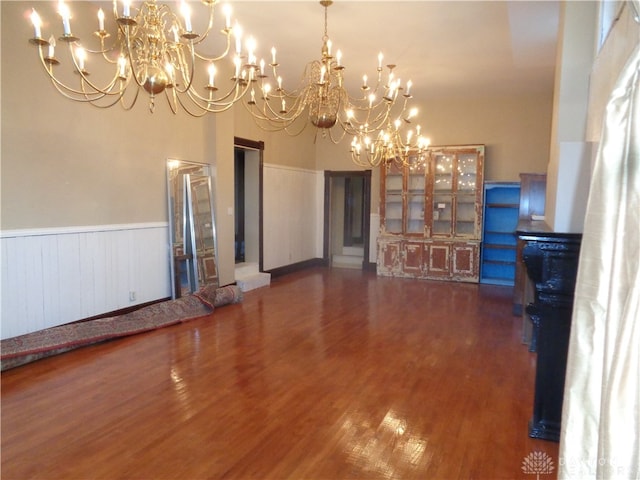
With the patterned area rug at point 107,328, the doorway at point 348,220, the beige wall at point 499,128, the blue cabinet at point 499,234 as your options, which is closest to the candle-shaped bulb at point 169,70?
the patterned area rug at point 107,328

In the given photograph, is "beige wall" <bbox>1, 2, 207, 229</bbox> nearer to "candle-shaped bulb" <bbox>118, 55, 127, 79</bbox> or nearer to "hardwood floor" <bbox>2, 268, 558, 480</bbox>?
"hardwood floor" <bbox>2, 268, 558, 480</bbox>

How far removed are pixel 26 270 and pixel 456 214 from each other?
637cm

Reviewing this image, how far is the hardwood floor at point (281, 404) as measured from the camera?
2301 mm

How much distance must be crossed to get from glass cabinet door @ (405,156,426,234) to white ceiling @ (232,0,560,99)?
159 centimetres

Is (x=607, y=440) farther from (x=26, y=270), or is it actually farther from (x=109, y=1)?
(x=109, y=1)

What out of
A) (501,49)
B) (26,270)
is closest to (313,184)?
(501,49)

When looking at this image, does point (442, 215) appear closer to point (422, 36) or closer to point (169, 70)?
point (422, 36)

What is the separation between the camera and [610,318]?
1.24 m

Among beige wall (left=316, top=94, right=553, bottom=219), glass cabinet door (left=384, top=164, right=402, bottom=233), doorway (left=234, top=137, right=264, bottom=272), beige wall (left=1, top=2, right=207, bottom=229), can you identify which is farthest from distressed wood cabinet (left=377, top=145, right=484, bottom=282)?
beige wall (left=1, top=2, right=207, bottom=229)

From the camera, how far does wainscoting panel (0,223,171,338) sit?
3.90 metres

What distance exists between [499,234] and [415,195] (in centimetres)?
162

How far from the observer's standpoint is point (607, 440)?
1.20 m

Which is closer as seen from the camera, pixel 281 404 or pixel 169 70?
pixel 169 70

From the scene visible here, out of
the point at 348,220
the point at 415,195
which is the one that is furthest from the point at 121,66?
the point at 348,220
